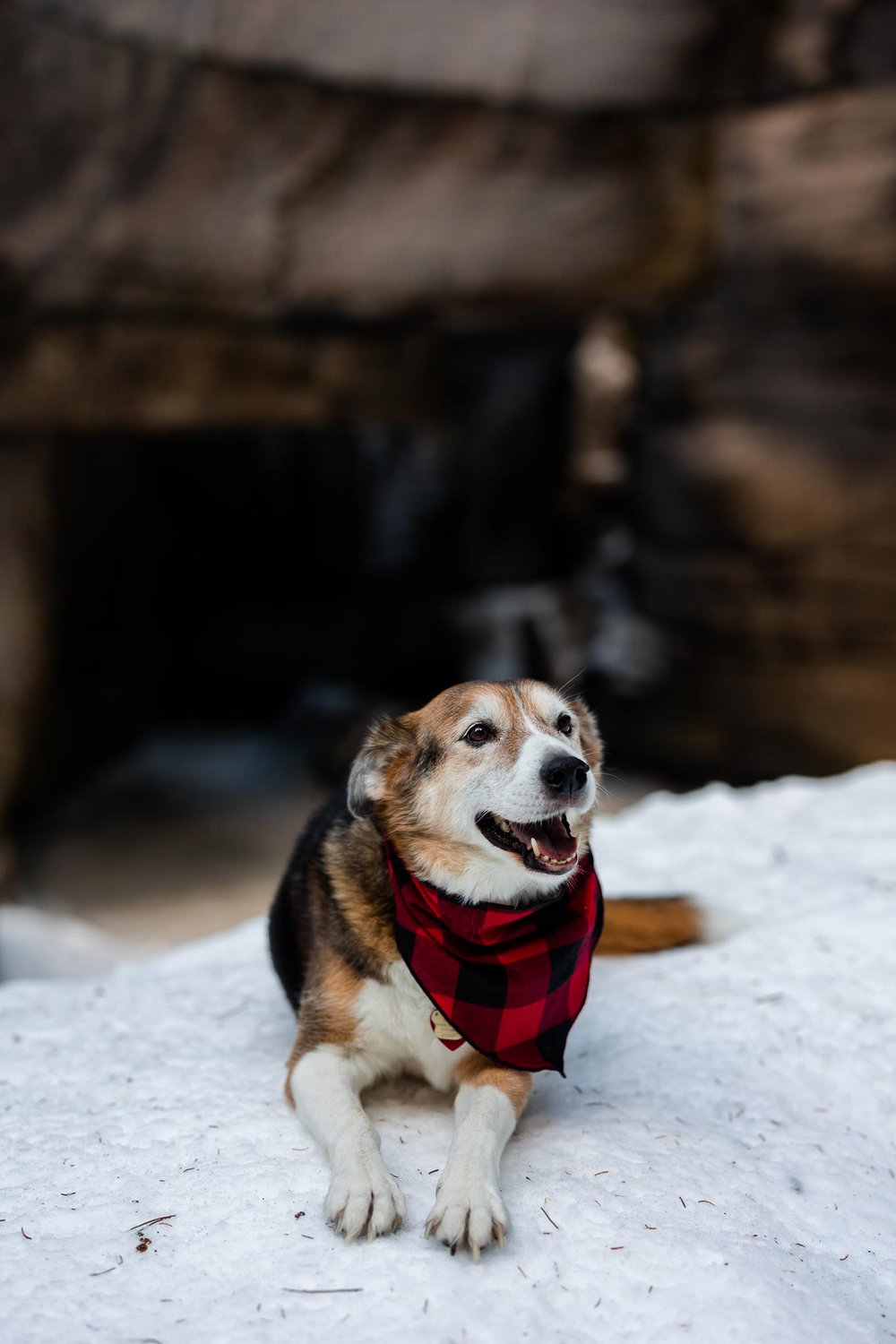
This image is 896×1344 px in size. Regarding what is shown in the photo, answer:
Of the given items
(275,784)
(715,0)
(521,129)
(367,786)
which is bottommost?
(275,784)

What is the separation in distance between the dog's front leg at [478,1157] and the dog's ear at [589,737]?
0.66 metres

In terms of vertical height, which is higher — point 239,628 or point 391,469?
point 391,469

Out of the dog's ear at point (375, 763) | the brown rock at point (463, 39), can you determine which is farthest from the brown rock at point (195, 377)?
the dog's ear at point (375, 763)

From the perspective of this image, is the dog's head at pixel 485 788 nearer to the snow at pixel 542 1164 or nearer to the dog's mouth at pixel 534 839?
the dog's mouth at pixel 534 839

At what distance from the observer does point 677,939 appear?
3023 millimetres

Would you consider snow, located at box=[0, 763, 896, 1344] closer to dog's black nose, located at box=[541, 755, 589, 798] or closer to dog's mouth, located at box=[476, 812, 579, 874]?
dog's mouth, located at box=[476, 812, 579, 874]

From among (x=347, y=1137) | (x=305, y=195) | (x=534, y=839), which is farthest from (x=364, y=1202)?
(x=305, y=195)

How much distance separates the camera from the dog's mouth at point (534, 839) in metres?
2.09

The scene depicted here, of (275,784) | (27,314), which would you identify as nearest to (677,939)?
(27,314)

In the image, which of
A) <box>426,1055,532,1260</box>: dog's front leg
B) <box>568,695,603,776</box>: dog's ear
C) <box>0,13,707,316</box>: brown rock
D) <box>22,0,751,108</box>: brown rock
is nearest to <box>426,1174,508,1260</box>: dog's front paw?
<box>426,1055,532,1260</box>: dog's front leg

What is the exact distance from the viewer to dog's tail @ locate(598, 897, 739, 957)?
2.98m

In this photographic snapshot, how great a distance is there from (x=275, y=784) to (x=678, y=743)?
11.3 ft

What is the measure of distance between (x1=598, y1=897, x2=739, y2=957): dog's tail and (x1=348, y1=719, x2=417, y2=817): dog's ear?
92 cm

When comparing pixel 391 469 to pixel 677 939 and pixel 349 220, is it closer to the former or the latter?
pixel 349 220
